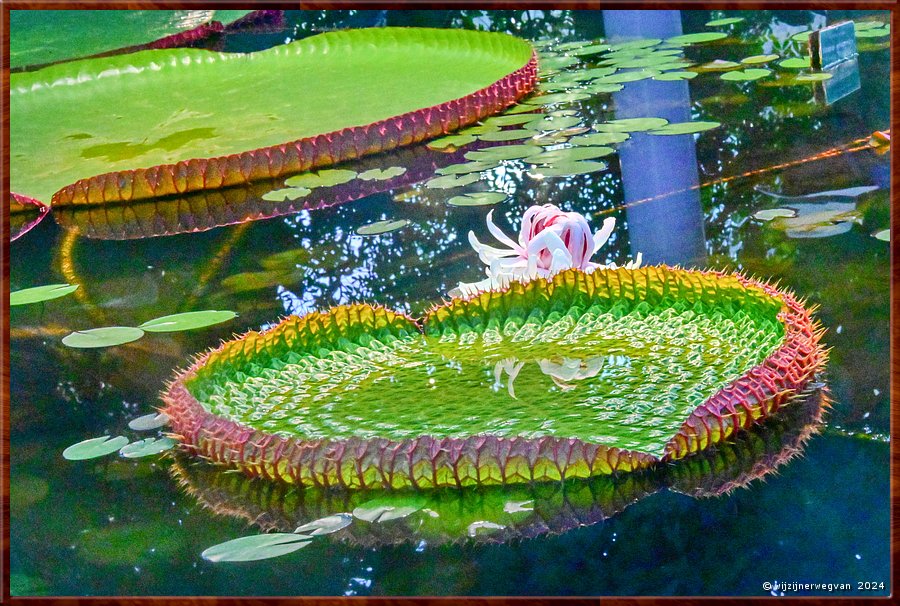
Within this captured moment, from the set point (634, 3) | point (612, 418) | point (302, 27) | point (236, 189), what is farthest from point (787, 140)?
point (236, 189)

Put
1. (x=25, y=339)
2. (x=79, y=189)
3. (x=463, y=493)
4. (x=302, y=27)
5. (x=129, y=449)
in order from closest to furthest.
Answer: (x=463, y=493), (x=129, y=449), (x=25, y=339), (x=302, y=27), (x=79, y=189)

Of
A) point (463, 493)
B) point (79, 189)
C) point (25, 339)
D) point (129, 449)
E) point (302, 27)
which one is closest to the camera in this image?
point (463, 493)

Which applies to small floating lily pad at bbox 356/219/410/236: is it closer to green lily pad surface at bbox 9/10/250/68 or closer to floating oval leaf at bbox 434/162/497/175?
floating oval leaf at bbox 434/162/497/175

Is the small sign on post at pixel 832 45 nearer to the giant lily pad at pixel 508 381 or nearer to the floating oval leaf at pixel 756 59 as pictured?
the floating oval leaf at pixel 756 59

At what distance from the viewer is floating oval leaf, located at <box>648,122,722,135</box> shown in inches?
67.1

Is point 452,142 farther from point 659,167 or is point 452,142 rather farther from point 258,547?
point 258,547

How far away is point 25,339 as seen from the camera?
4.89ft

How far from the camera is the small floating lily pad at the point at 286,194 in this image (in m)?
1.70

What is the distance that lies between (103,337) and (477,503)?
679mm

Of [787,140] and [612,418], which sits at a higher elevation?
[787,140]

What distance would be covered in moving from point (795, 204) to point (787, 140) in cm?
16

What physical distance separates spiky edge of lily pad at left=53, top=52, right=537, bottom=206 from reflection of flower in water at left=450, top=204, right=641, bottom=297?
15.8 inches

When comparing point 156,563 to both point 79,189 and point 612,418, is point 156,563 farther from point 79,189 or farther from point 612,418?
point 79,189

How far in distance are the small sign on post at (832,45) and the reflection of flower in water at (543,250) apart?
1.94ft
